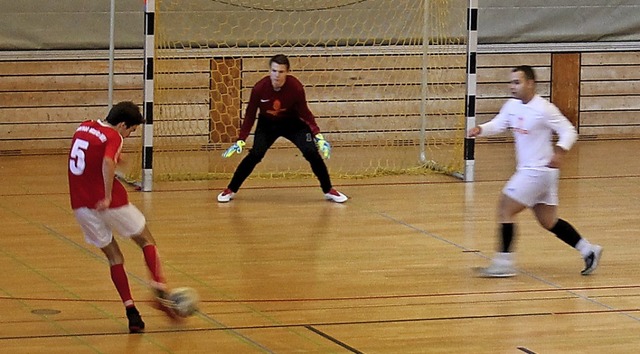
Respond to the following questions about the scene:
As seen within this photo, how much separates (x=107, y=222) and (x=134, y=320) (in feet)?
1.87

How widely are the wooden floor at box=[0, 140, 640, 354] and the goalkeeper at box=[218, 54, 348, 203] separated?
0.28 m

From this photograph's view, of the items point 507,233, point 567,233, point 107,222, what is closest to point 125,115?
point 107,222

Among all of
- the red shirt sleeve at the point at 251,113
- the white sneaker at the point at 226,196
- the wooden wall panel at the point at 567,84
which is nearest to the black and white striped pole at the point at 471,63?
the red shirt sleeve at the point at 251,113

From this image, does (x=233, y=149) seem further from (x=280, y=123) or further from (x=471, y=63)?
(x=471, y=63)

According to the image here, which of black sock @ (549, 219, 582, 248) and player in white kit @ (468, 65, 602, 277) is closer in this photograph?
player in white kit @ (468, 65, 602, 277)

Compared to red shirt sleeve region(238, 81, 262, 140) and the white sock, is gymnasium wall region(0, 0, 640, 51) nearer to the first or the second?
red shirt sleeve region(238, 81, 262, 140)

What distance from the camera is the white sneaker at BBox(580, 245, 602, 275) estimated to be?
8.47 m

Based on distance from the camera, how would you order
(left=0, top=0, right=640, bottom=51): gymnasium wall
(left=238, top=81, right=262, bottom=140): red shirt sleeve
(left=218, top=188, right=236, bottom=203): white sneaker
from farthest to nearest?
(left=0, top=0, right=640, bottom=51): gymnasium wall
(left=218, top=188, right=236, bottom=203): white sneaker
(left=238, top=81, right=262, bottom=140): red shirt sleeve

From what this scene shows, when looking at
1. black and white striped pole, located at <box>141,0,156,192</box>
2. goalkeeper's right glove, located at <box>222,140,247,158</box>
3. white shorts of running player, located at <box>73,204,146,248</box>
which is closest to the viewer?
white shorts of running player, located at <box>73,204,146,248</box>

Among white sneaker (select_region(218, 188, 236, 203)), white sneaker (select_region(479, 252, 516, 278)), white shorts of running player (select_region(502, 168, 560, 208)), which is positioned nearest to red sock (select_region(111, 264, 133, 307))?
white sneaker (select_region(479, 252, 516, 278))

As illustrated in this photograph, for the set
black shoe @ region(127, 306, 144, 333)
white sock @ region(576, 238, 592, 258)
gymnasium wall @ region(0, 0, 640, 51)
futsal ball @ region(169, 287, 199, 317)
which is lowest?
black shoe @ region(127, 306, 144, 333)

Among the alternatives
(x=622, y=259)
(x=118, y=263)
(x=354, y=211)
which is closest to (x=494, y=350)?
(x=118, y=263)

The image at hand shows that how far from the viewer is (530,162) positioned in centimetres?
830

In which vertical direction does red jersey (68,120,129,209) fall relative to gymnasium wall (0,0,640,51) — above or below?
below
